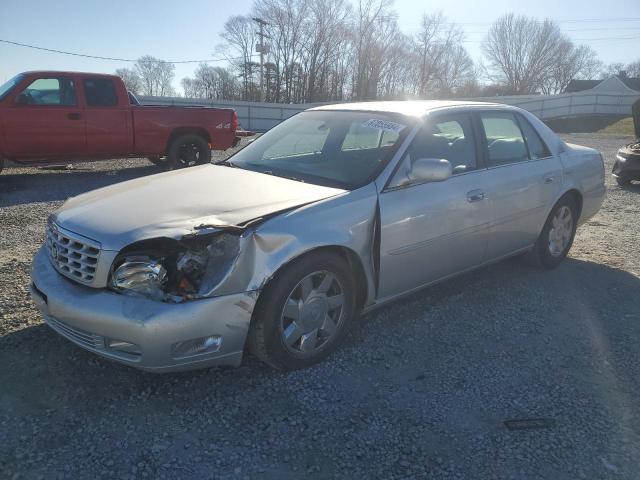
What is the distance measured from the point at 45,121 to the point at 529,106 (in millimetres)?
29435

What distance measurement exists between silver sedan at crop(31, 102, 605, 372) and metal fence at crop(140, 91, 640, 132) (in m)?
20.0

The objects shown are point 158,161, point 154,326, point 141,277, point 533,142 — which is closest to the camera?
point 154,326

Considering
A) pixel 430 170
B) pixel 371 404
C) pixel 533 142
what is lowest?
pixel 371 404

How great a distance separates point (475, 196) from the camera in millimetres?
3832

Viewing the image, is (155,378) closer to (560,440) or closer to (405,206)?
(405,206)

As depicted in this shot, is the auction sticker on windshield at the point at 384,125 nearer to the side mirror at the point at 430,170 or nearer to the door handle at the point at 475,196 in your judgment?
the side mirror at the point at 430,170

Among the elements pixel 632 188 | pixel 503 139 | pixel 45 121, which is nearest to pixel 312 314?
pixel 503 139

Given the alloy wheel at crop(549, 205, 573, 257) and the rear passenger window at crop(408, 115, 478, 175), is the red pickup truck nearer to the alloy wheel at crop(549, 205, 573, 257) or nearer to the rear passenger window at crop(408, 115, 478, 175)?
the rear passenger window at crop(408, 115, 478, 175)

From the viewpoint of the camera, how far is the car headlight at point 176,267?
2578 millimetres

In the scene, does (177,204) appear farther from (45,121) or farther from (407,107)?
(45,121)

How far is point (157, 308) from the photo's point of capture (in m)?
2.48

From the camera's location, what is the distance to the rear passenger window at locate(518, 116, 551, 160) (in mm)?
4637

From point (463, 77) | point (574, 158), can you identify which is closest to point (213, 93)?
point (463, 77)

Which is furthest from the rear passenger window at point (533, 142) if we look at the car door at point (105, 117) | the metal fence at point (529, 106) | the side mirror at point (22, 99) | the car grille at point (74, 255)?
the metal fence at point (529, 106)
